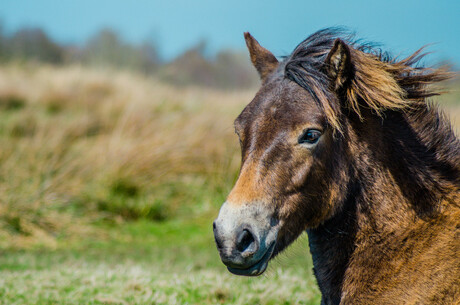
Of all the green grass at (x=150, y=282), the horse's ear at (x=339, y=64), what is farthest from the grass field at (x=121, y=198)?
the horse's ear at (x=339, y=64)

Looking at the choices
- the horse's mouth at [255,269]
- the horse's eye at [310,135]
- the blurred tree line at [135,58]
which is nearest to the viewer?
the horse's mouth at [255,269]

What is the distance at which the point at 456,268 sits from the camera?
272cm

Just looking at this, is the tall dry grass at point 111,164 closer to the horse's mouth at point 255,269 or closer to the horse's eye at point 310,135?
the horse's eye at point 310,135

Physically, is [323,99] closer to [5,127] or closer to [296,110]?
[296,110]

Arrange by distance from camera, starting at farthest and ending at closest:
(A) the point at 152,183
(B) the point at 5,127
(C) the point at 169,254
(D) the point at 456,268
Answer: (B) the point at 5,127 → (A) the point at 152,183 → (C) the point at 169,254 → (D) the point at 456,268

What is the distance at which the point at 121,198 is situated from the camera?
9898mm

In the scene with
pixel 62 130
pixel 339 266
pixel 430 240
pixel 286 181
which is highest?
pixel 286 181

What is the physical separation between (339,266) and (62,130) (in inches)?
351

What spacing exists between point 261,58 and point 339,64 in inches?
32.3

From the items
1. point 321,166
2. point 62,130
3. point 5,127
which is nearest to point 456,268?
point 321,166

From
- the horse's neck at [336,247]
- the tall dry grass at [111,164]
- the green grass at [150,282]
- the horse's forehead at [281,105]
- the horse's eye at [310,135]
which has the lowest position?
the tall dry grass at [111,164]

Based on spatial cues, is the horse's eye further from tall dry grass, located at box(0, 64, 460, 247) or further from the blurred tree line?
the blurred tree line

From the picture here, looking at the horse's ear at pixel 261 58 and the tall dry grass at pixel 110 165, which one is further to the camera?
the tall dry grass at pixel 110 165

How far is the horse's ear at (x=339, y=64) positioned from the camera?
287cm
